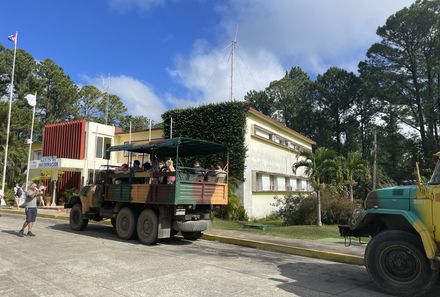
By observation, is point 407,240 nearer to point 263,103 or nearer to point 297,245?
point 297,245

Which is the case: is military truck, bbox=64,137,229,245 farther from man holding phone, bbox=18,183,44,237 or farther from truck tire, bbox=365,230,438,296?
truck tire, bbox=365,230,438,296

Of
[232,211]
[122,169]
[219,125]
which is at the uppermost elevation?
[219,125]

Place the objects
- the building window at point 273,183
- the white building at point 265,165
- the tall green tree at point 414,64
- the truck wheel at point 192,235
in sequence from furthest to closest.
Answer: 1. the tall green tree at point 414,64
2. the building window at point 273,183
3. the white building at point 265,165
4. the truck wheel at point 192,235

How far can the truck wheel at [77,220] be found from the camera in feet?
46.9

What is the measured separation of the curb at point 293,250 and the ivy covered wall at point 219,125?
8651 mm

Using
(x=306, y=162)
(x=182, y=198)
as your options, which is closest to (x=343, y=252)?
(x=182, y=198)

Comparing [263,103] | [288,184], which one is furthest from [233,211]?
[263,103]

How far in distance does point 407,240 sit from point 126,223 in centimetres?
841

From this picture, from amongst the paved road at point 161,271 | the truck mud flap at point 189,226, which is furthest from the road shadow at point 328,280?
the truck mud flap at point 189,226

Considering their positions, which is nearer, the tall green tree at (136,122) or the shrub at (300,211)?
the shrub at (300,211)

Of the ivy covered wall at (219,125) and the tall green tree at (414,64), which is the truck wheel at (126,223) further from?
the tall green tree at (414,64)

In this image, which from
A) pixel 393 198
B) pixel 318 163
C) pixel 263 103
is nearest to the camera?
pixel 393 198

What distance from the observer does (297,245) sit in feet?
38.1

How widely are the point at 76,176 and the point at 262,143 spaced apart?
48.8 feet
